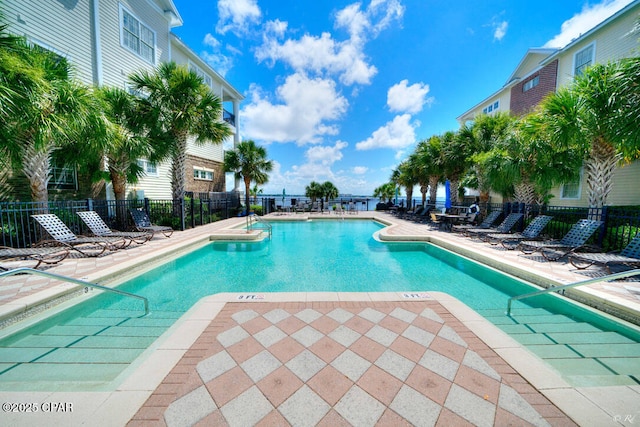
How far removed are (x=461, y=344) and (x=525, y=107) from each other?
20830mm

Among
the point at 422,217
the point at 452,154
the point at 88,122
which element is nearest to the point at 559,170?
the point at 452,154

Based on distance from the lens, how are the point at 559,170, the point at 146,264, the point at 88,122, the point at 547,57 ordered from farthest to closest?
the point at 547,57
the point at 559,170
the point at 88,122
the point at 146,264

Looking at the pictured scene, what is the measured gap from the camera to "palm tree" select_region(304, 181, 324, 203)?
26.6 meters

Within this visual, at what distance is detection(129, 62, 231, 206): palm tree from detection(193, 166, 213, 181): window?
20.5 feet

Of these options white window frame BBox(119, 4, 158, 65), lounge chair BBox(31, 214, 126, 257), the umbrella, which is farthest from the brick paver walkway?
white window frame BBox(119, 4, 158, 65)

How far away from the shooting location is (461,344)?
2547 millimetres

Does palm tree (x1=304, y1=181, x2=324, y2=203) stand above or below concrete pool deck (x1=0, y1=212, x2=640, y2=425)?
above

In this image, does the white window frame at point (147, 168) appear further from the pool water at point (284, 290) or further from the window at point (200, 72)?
the pool water at point (284, 290)

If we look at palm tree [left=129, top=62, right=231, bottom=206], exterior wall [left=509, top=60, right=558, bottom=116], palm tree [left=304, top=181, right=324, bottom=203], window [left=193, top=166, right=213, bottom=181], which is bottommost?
palm tree [left=304, top=181, right=324, bottom=203]

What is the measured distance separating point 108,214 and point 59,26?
7.21 meters

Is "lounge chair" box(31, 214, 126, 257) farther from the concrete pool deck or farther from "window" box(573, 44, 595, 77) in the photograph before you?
"window" box(573, 44, 595, 77)

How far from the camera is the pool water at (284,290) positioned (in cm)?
238

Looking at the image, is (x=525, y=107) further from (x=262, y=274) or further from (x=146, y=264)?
(x=146, y=264)

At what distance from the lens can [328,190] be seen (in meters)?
27.1
